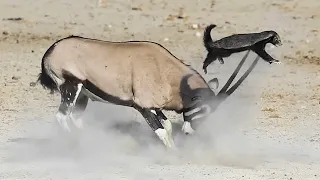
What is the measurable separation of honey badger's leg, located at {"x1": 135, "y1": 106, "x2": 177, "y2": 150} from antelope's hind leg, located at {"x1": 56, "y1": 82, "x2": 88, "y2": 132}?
0.70m

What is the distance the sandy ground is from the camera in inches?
301

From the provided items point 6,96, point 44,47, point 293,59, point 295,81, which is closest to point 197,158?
point 6,96

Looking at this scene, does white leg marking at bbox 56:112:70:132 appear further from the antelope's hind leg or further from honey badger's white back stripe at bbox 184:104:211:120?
honey badger's white back stripe at bbox 184:104:211:120

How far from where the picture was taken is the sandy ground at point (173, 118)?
7652mm

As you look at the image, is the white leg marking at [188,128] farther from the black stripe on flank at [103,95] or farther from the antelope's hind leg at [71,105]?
the antelope's hind leg at [71,105]

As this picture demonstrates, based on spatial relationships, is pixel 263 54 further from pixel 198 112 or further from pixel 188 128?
pixel 188 128

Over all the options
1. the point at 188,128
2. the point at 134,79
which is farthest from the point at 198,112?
the point at 134,79

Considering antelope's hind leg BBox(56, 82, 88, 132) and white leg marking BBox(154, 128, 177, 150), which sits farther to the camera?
antelope's hind leg BBox(56, 82, 88, 132)

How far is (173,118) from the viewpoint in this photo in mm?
9852

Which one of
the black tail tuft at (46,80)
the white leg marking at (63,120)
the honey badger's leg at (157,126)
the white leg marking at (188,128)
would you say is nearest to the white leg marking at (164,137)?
the honey badger's leg at (157,126)

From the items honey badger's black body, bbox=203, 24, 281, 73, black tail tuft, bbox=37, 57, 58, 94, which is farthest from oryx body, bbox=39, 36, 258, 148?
honey badger's black body, bbox=203, 24, 281, 73

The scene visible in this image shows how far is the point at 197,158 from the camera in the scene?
813 centimetres

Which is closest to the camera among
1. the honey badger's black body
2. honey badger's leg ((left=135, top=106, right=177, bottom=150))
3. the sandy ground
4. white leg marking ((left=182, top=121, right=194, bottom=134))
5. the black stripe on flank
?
the sandy ground

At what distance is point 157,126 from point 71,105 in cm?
97
